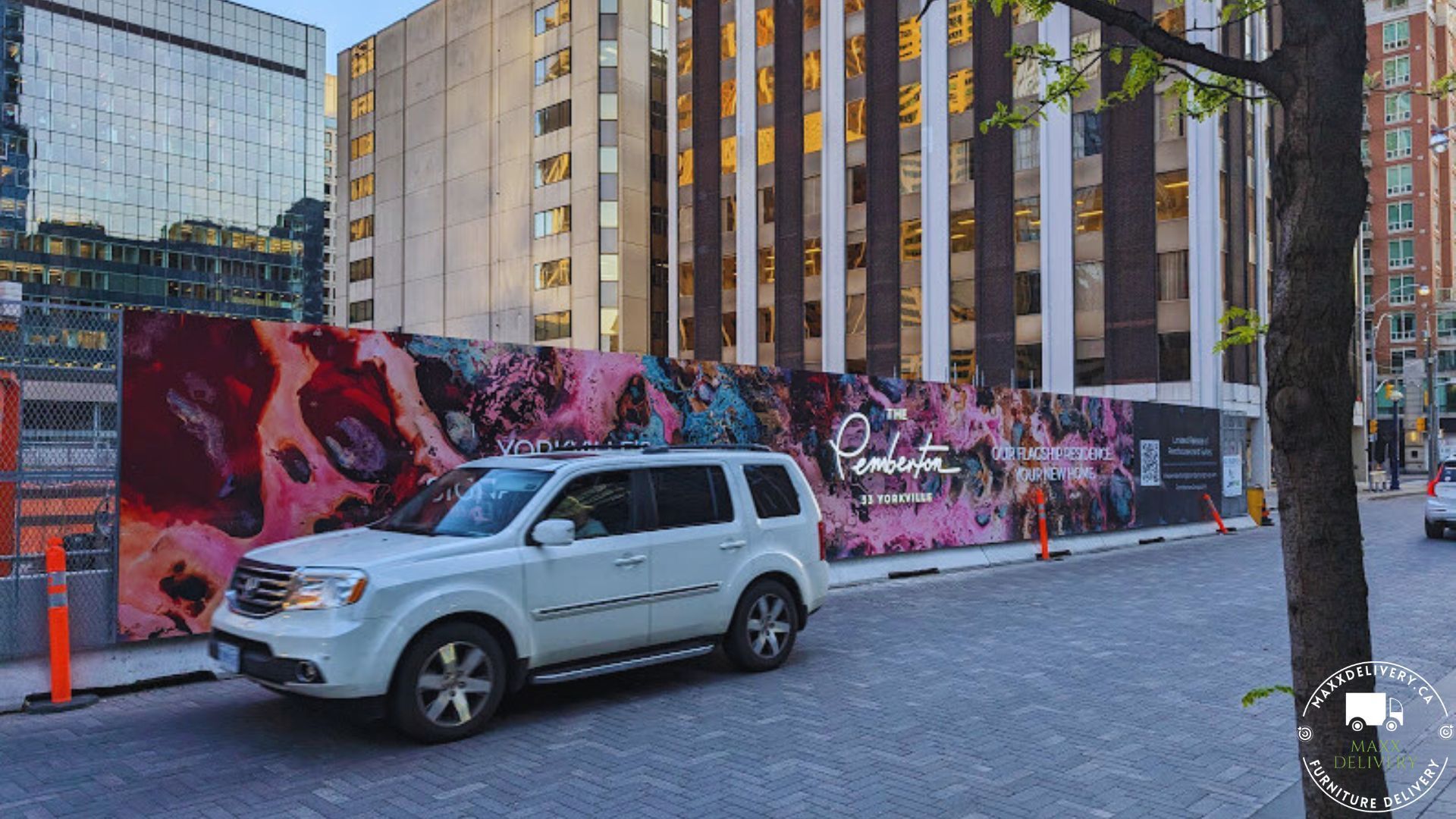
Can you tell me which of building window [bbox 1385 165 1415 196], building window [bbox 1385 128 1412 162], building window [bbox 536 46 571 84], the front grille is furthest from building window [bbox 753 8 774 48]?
building window [bbox 1385 165 1415 196]

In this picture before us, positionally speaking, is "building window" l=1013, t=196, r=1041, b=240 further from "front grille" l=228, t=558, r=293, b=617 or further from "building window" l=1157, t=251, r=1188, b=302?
"front grille" l=228, t=558, r=293, b=617

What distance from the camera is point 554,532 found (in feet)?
22.8

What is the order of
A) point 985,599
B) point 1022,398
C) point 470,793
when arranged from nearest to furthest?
1. point 470,793
2. point 985,599
3. point 1022,398

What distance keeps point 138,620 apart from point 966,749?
6537mm

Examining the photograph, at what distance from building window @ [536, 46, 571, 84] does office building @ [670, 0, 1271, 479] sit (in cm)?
627

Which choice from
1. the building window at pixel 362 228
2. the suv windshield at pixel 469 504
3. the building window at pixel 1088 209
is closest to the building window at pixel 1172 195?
the building window at pixel 1088 209

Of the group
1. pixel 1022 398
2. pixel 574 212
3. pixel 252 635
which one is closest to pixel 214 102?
pixel 574 212

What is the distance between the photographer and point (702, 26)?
55.9m

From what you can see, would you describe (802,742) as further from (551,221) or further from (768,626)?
(551,221)

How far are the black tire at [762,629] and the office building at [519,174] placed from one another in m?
46.6

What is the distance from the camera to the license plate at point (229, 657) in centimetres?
648

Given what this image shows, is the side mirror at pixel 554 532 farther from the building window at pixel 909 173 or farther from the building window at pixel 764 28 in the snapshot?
the building window at pixel 764 28

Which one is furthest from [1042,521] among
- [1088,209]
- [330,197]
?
[330,197]

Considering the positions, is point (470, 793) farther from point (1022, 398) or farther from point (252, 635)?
point (1022, 398)
